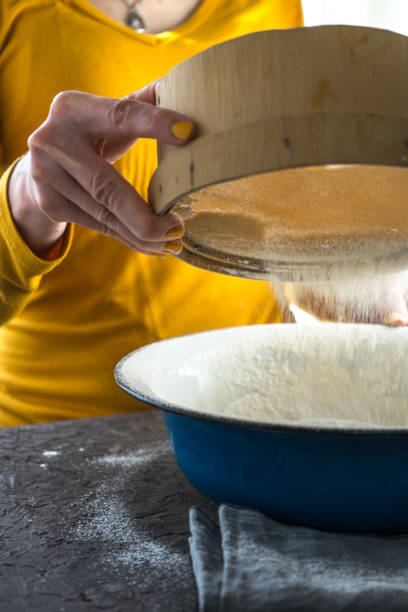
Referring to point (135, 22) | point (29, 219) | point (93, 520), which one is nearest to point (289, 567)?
point (93, 520)

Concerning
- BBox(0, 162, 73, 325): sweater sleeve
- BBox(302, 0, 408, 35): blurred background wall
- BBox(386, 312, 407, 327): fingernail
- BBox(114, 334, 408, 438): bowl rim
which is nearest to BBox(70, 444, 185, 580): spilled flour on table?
BBox(114, 334, 408, 438): bowl rim

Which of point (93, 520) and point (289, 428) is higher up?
point (289, 428)

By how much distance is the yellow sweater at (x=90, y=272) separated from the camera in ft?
2.74

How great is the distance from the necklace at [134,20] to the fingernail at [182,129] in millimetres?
589

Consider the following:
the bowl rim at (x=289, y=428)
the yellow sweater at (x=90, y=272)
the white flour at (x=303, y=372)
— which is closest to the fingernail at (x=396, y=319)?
the white flour at (x=303, y=372)

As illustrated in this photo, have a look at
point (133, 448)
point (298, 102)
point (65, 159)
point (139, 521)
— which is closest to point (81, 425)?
point (133, 448)

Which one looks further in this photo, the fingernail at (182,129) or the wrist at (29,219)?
the wrist at (29,219)

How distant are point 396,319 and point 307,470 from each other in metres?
0.41

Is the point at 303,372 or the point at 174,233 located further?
the point at 303,372

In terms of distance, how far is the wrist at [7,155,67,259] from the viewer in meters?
0.60

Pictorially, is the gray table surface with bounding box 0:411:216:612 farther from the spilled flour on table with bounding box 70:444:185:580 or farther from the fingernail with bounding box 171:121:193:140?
the fingernail with bounding box 171:121:193:140

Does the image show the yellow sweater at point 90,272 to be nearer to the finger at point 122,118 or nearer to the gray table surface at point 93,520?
the gray table surface at point 93,520

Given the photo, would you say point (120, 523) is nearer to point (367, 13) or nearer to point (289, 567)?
point (289, 567)

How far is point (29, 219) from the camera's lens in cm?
63
